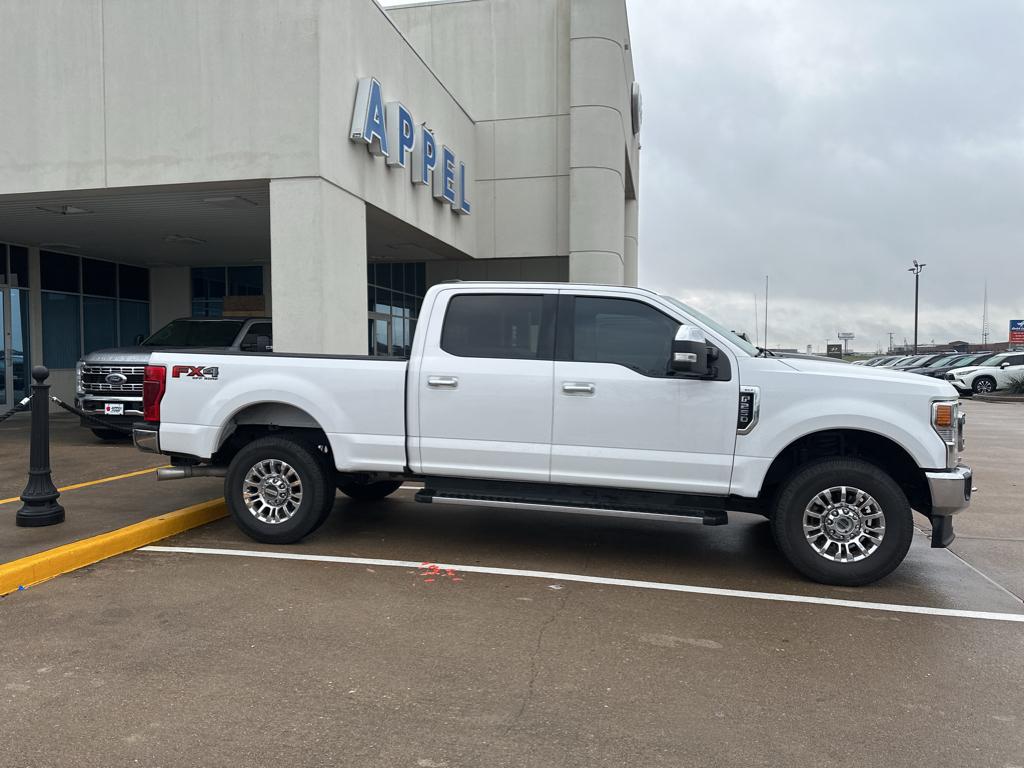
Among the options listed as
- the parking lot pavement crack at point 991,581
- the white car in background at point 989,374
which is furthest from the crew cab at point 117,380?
the white car in background at point 989,374

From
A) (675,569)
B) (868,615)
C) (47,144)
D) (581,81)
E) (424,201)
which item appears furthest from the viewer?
(581,81)

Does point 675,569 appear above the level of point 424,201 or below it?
below

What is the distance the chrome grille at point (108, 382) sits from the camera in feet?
37.7

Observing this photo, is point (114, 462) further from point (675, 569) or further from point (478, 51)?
point (478, 51)

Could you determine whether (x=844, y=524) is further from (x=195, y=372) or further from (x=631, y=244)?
(x=631, y=244)

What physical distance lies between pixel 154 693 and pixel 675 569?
11.9ft

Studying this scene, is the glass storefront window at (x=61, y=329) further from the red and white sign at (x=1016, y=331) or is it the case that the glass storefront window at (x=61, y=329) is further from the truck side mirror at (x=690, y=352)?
the red and white sign at (x=1016, y=331)

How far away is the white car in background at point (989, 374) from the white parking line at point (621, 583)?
27.4 metres

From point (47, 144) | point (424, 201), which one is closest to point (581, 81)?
point (424, 201)

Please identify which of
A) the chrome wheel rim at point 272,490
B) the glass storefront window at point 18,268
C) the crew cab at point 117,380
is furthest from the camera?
the glass storefront window at point 18,268

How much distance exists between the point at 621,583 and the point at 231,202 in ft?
31.0

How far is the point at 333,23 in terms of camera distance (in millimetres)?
10602

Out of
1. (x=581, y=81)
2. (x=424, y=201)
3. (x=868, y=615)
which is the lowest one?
(x=868, y=615)

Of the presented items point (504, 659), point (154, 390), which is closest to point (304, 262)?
point (154, 390)
